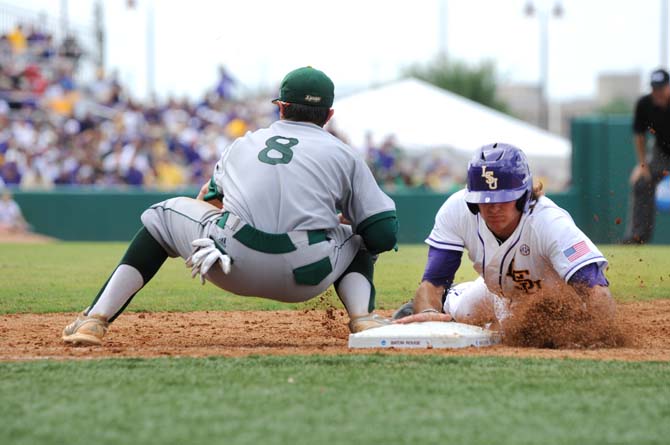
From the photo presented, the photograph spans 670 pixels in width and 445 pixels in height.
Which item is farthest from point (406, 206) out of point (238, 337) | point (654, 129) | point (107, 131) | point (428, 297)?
point (428, 297)

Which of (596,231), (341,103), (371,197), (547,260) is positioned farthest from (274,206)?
(341,103)

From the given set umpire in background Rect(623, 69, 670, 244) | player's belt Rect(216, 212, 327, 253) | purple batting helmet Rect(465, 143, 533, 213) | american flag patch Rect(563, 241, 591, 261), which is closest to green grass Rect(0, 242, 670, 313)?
umpire in background Rect(623, 69, 670, 244)

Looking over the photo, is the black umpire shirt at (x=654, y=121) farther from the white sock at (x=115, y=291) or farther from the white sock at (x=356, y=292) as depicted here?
the white sock at (x=115, y=291)

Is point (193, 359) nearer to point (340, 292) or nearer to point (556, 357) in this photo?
point (340, 292)

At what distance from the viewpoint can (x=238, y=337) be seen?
20.2ft

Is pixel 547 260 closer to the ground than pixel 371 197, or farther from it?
closer to the ground

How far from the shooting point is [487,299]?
615cm

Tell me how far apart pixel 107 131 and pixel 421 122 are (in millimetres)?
7385

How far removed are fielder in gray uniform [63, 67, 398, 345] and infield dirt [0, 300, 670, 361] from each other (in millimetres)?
269

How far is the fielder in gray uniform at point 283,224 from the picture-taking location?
5250 millimetres

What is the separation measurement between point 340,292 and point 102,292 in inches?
49.8

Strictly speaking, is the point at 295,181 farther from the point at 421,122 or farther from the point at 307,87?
the point at 421,122

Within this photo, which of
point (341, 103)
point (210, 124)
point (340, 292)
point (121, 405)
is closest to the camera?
point (121, 405)

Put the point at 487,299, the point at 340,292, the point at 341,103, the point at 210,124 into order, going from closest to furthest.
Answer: the point at 340,292, the point at 487,299, the point at 341,103, the point at 210,124
